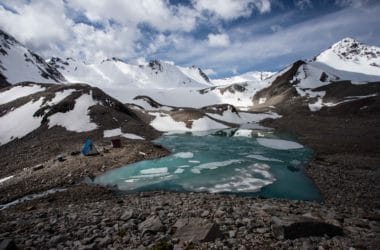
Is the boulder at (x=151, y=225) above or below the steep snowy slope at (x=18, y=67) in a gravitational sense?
below

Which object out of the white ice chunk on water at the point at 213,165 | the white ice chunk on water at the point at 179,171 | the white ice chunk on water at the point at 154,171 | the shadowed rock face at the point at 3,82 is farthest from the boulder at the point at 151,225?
the shadowed rock face at the point at 3,82

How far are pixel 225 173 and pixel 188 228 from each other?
15919 mm

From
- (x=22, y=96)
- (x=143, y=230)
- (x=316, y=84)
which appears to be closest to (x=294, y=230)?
(x=143, y=230)

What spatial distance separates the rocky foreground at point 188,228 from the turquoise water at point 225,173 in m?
6.22

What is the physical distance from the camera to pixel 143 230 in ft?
40.5

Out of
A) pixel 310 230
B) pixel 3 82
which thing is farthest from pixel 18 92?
pixel 3 82

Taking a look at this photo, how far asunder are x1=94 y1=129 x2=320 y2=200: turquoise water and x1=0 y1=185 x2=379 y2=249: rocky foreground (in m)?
6.22

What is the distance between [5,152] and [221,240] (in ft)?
136

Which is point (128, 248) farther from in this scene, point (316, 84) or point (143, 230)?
point (316, 84)

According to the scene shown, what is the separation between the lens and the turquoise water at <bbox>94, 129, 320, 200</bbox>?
23250mm

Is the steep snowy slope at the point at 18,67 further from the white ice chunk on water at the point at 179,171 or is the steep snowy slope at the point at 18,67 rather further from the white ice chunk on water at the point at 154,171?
the white ice chunk on water at the point at 179,171

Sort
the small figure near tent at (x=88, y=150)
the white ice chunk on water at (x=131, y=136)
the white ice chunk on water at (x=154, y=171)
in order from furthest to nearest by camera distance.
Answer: the white ice chunk on water at (x=131, y=136)
the small figure near tent at (x=88, y=150)
the white ice chunk on water at (x=154, y=171)

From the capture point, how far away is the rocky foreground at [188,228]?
11.1 meters

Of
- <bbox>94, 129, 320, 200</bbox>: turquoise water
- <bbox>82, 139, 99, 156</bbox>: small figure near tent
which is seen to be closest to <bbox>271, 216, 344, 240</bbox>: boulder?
<bbox>94, 129, 320, 200</bbox>: turquoise water
